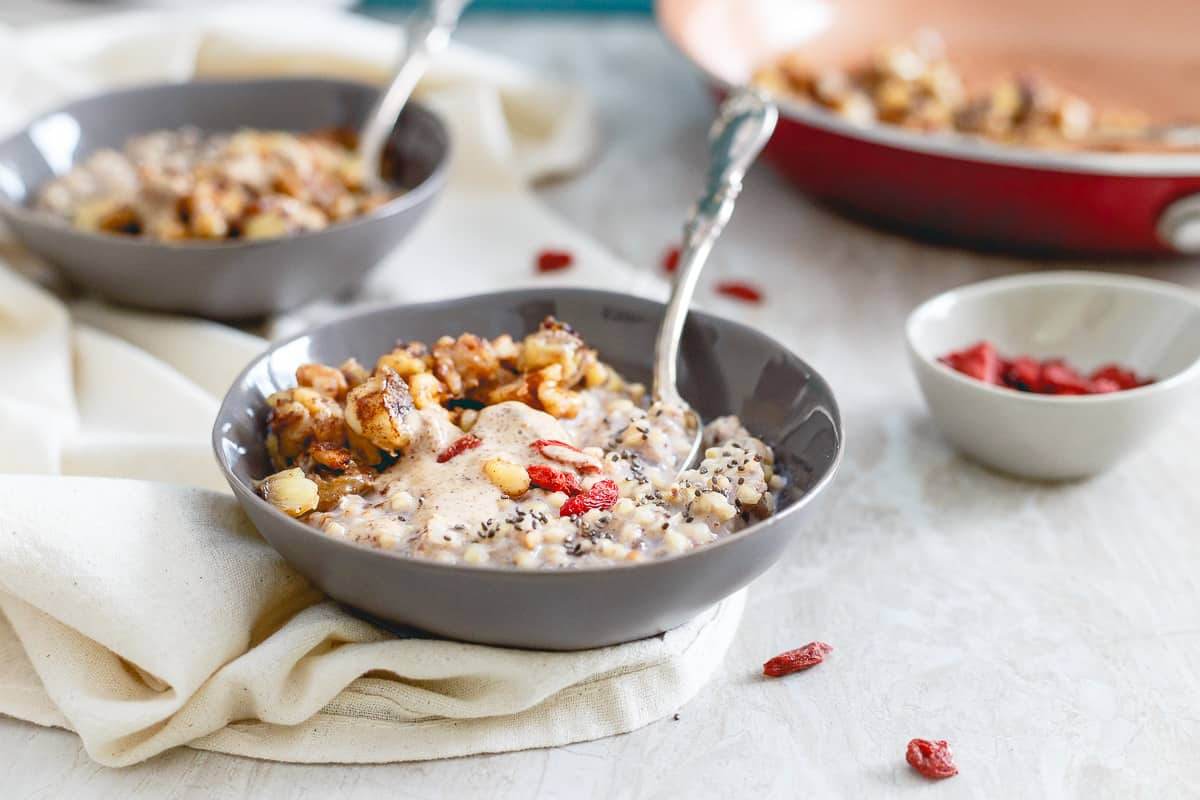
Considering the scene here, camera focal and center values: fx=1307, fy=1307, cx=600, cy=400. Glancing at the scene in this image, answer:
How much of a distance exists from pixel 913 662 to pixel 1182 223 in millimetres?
913

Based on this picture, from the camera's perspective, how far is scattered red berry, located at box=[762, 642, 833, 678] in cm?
123

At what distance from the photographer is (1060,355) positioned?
169cm

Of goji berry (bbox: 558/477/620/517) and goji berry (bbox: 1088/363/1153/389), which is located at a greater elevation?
goji berry (bbox: 558/477/620/517)

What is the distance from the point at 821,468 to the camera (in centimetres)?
123

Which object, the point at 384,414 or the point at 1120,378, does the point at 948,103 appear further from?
the point at 384,414

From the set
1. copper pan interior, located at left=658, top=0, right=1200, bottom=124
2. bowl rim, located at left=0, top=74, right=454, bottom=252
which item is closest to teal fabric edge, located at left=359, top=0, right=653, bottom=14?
copper pan interior, located at left=658, top=0, right=1200, bottom=124

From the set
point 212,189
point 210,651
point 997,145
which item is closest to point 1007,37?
point 997,145

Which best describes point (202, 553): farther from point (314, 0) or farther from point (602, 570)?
point (314, 0)

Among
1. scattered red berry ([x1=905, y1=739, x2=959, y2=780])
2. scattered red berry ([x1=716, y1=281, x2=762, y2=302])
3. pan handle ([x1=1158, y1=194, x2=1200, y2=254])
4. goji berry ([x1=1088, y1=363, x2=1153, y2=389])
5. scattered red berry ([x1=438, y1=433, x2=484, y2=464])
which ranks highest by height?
pan handle ([x1=1158, y1=194, x2=1200, y2=254])

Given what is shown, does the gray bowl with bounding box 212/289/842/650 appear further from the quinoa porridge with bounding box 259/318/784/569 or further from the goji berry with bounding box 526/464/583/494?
the goji berry with bounding box 526/464/583/494

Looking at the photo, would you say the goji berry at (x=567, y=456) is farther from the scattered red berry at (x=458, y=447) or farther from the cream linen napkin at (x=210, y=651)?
the cream linen napkin at (x=210, y=651)

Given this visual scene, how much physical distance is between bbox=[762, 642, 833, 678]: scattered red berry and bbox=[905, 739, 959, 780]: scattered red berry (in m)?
0.14

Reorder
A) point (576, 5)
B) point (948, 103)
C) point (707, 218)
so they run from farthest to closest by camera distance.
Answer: point (576, 5)
point (948, 103)
point (707, 218)

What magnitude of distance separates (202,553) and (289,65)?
1.41m
